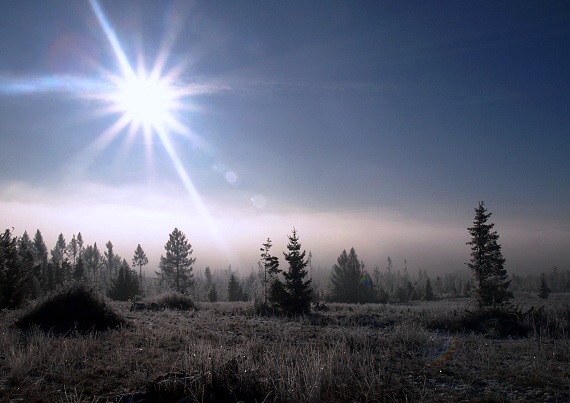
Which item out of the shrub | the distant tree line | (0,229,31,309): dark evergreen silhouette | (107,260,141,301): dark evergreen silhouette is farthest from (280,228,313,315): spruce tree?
(107,260,141,301): dark evergreen silhouette

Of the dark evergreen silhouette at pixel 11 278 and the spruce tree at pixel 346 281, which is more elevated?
A: the dark evergreen silhouette at pixel 11 278

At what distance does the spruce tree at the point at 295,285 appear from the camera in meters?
21.6

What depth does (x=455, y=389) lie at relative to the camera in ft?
17.5

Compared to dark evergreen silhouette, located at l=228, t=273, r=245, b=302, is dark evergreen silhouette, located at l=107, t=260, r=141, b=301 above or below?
above

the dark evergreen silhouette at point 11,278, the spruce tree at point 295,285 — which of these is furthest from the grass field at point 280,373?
the dark evergreen silhouette at point 11,278

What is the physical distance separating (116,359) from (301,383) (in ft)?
13.0

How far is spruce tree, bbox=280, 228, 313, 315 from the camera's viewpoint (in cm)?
2161

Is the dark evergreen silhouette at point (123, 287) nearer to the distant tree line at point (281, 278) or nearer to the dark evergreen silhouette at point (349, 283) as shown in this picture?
the distant tree line at point (281, 278)

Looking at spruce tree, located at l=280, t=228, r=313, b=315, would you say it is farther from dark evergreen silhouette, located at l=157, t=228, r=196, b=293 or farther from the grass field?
dark evergreen silhouette, located at l=157, t=228, r=196, b=293

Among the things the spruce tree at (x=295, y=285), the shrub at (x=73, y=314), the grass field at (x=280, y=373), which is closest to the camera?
the grass field at (x=280, y=373)

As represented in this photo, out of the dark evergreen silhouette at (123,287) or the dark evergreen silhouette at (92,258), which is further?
the dark evergreen silhouette at (92,258)

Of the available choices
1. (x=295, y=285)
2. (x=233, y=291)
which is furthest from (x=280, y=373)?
(x=233, y=291)

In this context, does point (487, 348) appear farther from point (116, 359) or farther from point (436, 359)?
point (116, 359)

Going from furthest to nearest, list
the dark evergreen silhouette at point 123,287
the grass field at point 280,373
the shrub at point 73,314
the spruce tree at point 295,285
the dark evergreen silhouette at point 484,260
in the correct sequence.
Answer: the dark evergreen silhouette at point 123,287
the dark evergreen silhouette at point 484,260
the spruce tree at point 295,285
the shrub at point 73,314
the grass field at point 280,373
